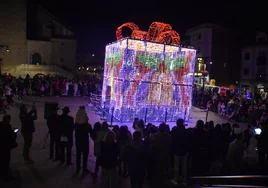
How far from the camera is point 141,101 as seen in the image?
1518 cm

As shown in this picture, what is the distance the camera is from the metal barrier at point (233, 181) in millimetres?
4541

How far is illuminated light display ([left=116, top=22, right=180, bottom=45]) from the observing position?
49.1ft

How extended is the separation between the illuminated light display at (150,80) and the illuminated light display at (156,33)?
18 centimetres

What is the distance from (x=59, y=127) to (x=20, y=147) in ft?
9.25

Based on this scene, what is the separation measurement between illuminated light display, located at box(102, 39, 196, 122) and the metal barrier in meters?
8.85

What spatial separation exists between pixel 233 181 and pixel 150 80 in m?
10.3

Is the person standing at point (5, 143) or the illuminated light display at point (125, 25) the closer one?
the person standing at point (5, 143)

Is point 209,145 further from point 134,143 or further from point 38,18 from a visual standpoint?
point 38,18

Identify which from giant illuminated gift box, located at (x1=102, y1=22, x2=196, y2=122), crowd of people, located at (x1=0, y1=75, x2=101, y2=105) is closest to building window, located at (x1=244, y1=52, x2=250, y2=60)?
crowd of people, located at (x1=0, y1=75, x2=101, y2=105)

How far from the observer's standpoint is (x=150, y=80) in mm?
15281

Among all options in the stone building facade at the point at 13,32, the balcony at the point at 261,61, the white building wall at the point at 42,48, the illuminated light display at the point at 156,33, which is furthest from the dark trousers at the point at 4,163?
the balcony at the point at 261,61

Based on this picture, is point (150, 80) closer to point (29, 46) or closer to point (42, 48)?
point (42, 48)

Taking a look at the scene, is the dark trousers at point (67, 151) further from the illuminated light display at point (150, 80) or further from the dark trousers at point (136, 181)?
the illuminated light display at point (150, 80)

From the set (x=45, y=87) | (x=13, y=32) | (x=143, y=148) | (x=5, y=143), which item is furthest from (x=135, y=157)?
(x=13, y=32)
